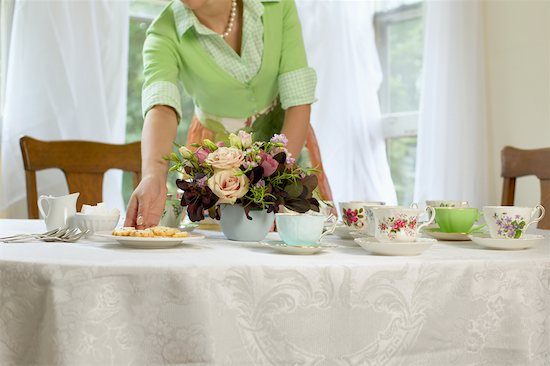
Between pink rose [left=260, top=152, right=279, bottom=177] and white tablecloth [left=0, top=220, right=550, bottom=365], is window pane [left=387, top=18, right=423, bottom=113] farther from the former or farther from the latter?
white tablecloth [left=0, top=220, right=550, bottom=365]

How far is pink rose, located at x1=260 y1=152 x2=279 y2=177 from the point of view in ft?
4.71

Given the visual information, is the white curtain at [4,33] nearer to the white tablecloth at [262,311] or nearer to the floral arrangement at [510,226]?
the white tablecloth at [262,311]

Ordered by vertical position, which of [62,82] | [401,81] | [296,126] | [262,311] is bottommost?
[262,311]

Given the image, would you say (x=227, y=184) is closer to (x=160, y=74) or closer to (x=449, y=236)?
(x=449, y=236)

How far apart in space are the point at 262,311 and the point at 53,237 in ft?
1.73

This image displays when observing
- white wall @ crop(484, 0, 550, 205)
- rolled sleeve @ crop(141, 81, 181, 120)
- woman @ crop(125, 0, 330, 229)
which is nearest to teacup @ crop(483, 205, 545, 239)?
woman @ crop(125, 0, 330, 229)

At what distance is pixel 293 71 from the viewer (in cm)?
217

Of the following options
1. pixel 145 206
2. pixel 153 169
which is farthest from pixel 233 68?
pixel 145 206

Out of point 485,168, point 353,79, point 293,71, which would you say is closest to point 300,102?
point 293,71

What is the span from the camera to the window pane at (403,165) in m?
4.13

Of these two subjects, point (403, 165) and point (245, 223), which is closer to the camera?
point (245, 223)

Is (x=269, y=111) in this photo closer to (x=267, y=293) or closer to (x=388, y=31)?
(x=267, y=293)

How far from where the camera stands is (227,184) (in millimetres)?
1417

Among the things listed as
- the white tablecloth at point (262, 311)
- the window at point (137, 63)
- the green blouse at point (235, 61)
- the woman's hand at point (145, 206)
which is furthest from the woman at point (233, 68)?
the window at point (137, 63)
